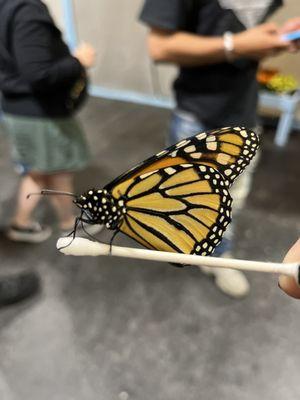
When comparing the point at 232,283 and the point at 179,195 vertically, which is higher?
the point at 179,195

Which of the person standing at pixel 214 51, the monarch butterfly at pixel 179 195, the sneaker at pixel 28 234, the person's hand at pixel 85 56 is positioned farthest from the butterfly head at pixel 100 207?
the sneaker at pixel 28 234

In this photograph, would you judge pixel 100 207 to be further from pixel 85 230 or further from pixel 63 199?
pixel 63 199

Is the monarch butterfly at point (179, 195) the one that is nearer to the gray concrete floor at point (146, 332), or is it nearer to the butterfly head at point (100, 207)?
the butterfly head at point (100, 207)

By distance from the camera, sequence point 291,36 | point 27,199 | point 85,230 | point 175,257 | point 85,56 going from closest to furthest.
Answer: point 175,257, point 85,230, point 291,36, point 85,56, point 27,199

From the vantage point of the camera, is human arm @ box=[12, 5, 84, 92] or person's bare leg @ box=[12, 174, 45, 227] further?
person's bare leg @ box=[12, 174, 45, 227]

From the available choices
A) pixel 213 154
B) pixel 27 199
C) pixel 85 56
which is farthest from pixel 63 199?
pixel 213 154

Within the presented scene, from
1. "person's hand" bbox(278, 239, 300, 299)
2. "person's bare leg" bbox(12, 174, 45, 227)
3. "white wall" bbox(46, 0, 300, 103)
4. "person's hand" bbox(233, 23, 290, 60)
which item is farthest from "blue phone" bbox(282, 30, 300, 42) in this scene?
"white wall" bbox(46, 0, 300, 103)

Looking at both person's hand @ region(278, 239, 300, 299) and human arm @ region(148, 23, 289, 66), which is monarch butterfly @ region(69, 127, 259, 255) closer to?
person's hand @ region(278, 239, 300, 299)

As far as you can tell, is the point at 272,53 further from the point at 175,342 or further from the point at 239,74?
the point at 175,342
